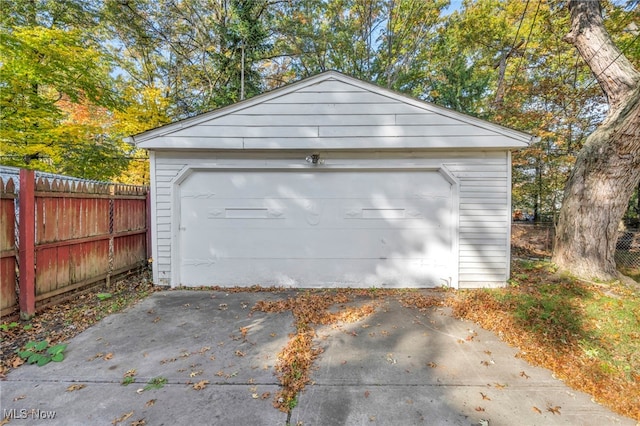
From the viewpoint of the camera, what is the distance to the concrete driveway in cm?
198

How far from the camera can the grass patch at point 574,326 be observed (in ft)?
7.70

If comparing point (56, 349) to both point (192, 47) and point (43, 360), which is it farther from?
point (192, 47)

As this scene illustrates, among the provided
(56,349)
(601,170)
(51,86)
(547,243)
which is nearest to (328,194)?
(56,349)

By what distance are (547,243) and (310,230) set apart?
9.29m

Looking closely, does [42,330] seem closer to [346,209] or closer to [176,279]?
[176,279]

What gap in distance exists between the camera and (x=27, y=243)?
3.32m

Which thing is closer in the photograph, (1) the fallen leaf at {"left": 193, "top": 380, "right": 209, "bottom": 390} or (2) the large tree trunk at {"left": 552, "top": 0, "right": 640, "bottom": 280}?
(1) the fallen leaf at {"left": 193, "top": 380, "right": 209, "bottom": 390}

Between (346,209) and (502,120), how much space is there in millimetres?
9003

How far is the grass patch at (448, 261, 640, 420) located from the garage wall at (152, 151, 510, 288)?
1.61ft

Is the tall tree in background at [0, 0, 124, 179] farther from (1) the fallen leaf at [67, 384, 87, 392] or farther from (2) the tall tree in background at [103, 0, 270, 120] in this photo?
(1) the fallen leaf at [67, 384, 87, 392]

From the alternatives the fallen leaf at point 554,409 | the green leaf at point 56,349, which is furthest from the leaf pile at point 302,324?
the green leaf at point 56,349

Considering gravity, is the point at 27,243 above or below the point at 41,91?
below

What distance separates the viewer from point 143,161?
10664mm

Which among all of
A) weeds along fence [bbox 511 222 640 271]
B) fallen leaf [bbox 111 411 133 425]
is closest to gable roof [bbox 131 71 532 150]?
fallen leaf [bbox 111 411 133 425]
